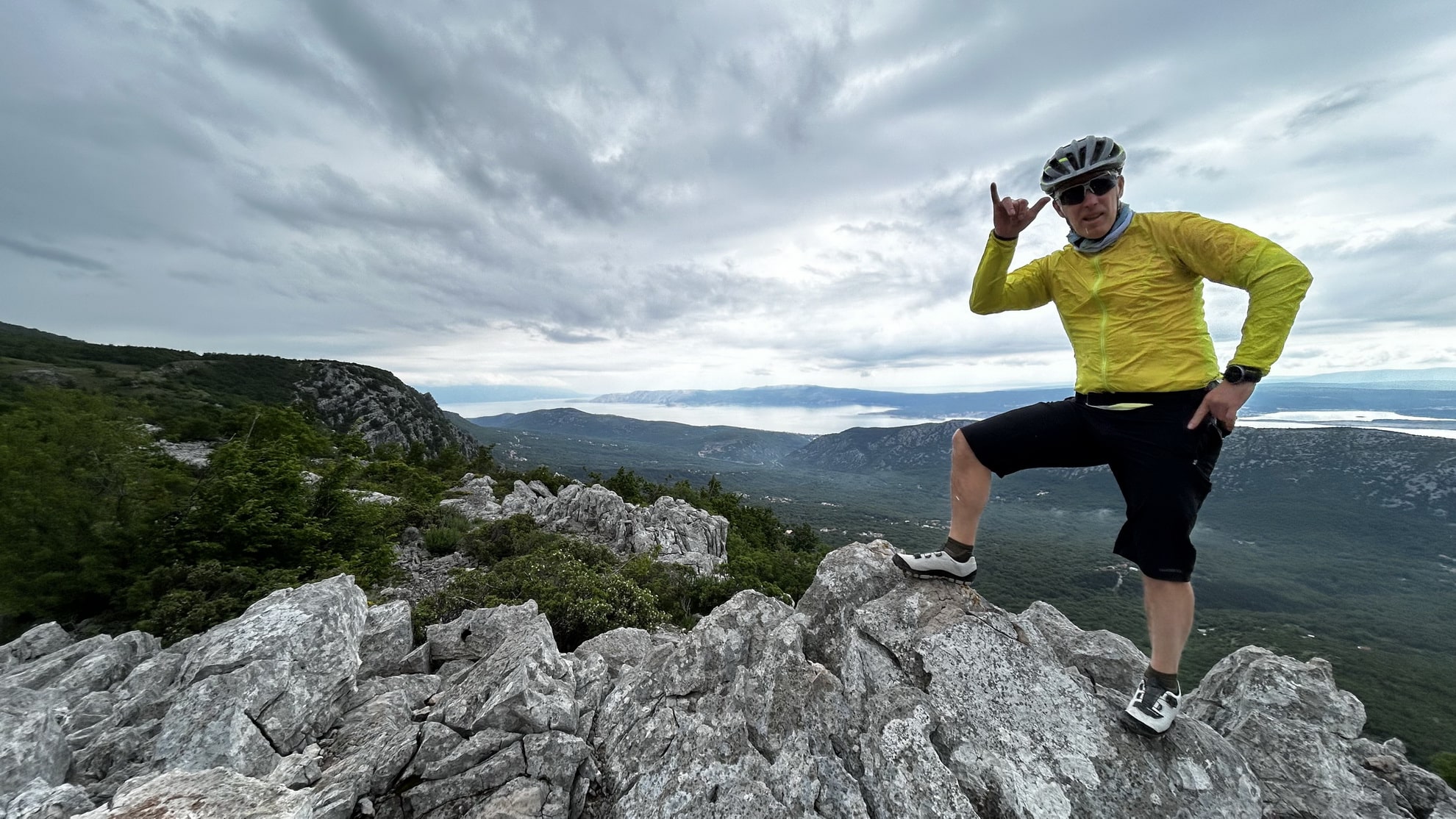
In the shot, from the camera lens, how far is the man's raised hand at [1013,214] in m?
5.88

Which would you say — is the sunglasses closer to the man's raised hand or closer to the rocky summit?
the man's raised hand

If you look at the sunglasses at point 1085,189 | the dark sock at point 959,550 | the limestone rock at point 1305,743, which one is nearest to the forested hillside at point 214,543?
the dark sock at point 959,550

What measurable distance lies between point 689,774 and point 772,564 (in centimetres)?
3963

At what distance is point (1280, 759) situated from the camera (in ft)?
23.7

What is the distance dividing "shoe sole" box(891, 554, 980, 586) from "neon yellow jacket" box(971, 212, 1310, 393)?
350 centimetres

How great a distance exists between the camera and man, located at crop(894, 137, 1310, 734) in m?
4.82

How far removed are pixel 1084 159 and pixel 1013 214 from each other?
2.73 ft

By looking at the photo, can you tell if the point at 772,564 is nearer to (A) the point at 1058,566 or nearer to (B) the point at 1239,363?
(B) the point at 1239,363

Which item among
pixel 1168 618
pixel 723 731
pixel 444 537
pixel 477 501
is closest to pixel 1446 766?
pixel 1168 618

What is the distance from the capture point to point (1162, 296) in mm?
5387

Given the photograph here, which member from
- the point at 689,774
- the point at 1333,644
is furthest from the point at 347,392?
the point at 1333,644

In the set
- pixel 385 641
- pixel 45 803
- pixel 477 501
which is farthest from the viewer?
pixel 477 501

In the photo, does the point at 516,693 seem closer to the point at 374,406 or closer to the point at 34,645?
the point at 34,645

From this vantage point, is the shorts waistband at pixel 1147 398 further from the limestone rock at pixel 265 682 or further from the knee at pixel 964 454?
the limestone rock at pixel 265 682
